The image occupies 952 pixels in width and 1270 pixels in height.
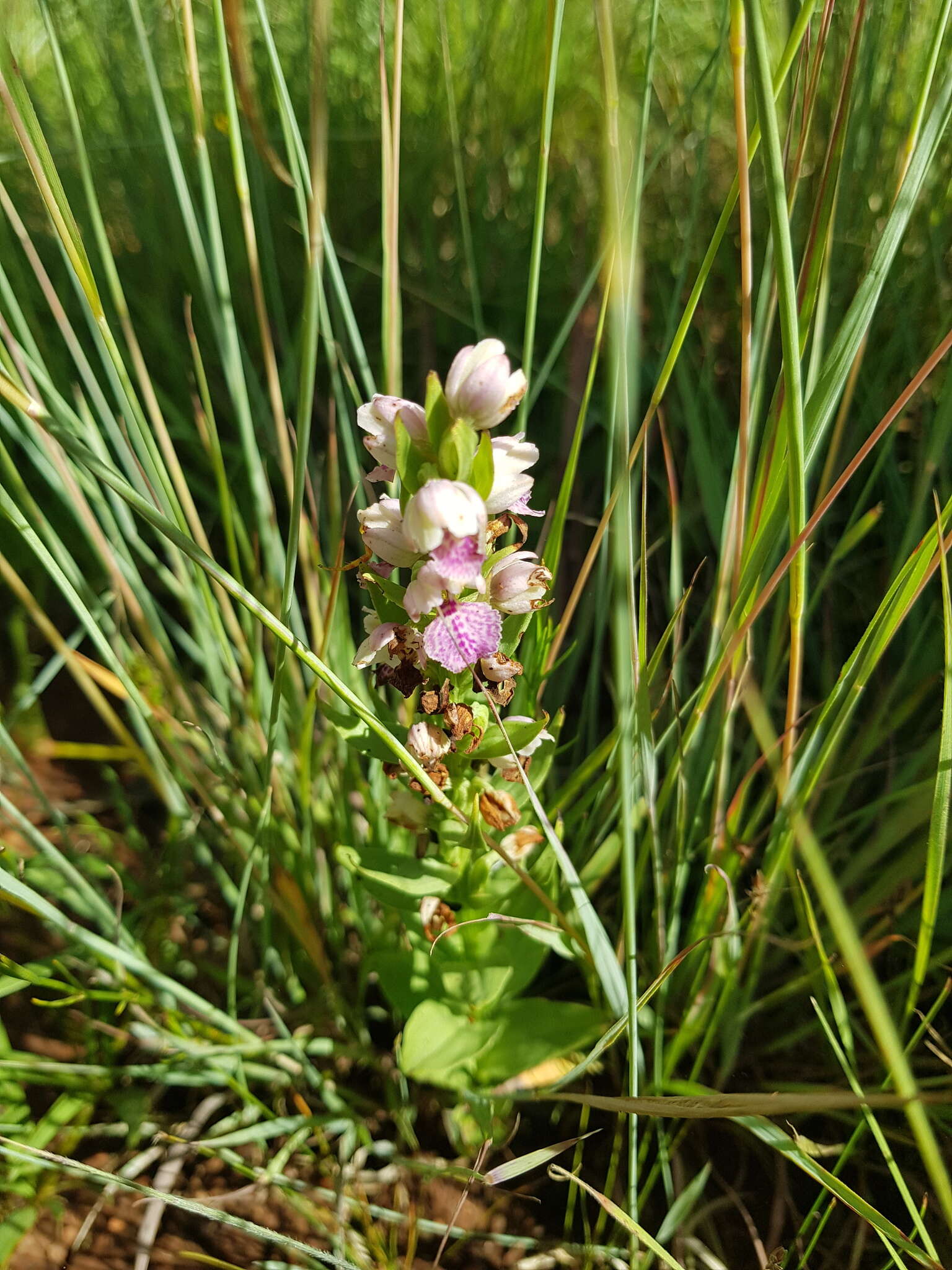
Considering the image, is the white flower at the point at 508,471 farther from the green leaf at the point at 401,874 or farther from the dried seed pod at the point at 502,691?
the green leaf at the point at 401,874

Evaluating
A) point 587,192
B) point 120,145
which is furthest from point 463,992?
point 587,192

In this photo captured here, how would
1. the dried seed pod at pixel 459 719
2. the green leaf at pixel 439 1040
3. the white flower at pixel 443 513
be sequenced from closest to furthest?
the white flower at pixel 443 513 < the dried seed pod at pixel 459 719 < the green leaf at pixel 439 1040

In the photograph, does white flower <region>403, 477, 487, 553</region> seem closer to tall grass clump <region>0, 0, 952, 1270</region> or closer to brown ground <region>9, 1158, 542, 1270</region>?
tall grass clump <region>0, 0, 952, 1270</region>

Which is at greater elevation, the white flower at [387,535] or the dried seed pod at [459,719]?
the white flower at [387,535]

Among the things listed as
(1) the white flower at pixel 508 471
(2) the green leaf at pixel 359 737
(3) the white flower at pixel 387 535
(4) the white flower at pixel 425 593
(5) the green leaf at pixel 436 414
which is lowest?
(2) the green leaf at pixel 359 737

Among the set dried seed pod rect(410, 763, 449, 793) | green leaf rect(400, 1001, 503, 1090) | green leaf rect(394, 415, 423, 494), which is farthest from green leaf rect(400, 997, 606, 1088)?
green leaf rect(394, 415, 423, 494)

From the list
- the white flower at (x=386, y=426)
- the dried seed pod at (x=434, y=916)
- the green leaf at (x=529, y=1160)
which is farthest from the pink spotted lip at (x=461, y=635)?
the green leaf at (x=529, y=1160)

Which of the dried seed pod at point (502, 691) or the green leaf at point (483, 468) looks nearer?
the green leaf at point (483, 468)
